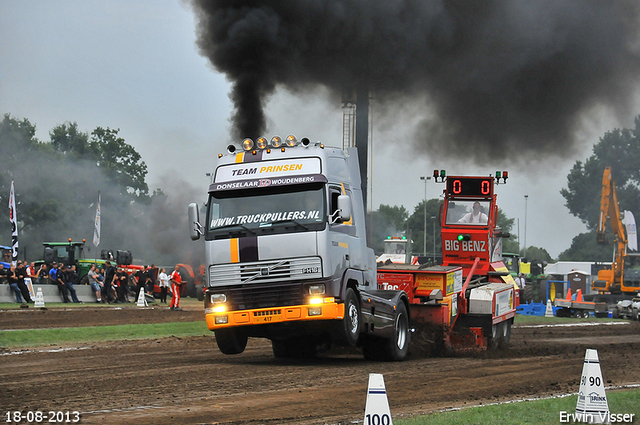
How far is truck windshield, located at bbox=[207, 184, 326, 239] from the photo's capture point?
1153cm

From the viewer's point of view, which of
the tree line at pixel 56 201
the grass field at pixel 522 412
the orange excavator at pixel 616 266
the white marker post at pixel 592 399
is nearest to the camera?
the white marker post at pixel 592 399

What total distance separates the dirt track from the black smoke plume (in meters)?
5.73

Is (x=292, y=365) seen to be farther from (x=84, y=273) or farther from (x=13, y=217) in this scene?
(x=84, y=273)

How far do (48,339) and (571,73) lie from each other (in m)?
13.7

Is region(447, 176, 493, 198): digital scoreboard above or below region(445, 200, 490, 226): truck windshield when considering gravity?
above

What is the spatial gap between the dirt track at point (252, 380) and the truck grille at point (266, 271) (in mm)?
1353

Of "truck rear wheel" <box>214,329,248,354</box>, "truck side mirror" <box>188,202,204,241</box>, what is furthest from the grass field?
"truck side mirror" <box>188,202,204,241</box>

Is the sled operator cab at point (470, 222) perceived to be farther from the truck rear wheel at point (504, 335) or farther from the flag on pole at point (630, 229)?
the flag on pole at point (630, 229)

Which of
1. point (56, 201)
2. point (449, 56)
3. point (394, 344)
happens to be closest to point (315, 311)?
point (394, 344)

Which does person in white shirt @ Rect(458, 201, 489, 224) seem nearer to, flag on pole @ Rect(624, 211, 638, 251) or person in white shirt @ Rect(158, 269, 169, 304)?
person in white shirt @ Rect(158, 269, 169, 304)

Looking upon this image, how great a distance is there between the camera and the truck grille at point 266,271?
11.4 m

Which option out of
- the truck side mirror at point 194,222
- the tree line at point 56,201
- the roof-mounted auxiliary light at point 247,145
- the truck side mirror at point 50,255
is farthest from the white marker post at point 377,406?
the tree line at point 56,201

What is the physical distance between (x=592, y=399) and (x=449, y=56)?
12.4 metres

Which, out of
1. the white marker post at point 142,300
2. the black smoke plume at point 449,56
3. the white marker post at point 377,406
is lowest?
the white marker post at point 142,300
